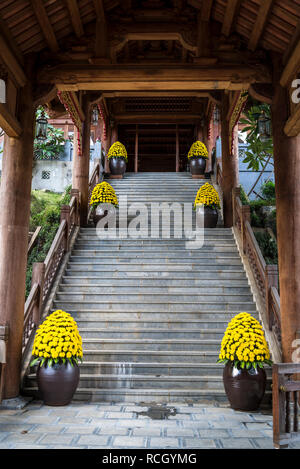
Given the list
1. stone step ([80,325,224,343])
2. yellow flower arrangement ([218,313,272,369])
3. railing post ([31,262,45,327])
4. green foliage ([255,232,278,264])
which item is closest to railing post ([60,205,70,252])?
railing post ([31,262,45,327])

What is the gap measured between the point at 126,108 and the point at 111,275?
945 centimetres

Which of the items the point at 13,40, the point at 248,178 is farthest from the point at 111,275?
the point at 248,178

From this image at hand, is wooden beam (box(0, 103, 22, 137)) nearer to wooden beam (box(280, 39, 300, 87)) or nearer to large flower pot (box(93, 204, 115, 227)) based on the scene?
wooden beam (box(280, 39, 300, 87))

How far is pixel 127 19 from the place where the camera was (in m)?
5.70

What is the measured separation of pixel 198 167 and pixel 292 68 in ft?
27.1

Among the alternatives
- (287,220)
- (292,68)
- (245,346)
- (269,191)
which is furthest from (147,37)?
(269,191)

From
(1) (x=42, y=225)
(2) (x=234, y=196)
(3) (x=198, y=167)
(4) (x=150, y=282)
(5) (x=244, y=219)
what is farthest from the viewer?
(3) (x=198, y=167)

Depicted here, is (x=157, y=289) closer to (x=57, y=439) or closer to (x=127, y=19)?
(x=57, y=439)

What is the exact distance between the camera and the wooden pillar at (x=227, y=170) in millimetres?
10156

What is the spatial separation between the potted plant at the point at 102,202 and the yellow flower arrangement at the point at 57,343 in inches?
200

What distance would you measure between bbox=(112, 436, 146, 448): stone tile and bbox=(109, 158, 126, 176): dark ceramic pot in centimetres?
1029

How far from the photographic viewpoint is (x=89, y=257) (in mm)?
8531

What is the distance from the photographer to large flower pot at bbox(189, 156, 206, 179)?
13.1m

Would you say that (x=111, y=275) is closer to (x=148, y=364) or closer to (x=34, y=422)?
(x=148, y=364)
